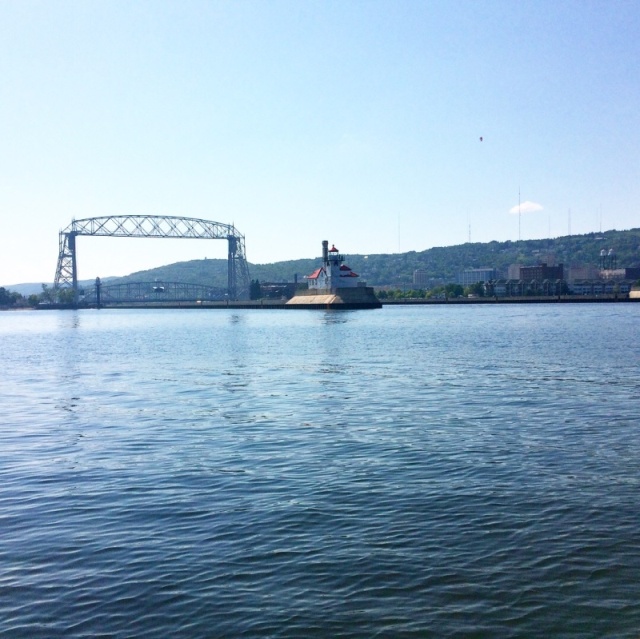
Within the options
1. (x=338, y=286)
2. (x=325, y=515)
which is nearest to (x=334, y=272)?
(x=338, y=286)

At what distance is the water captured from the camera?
8.20 meters

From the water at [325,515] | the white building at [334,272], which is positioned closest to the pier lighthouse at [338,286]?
the white building at [334,272]

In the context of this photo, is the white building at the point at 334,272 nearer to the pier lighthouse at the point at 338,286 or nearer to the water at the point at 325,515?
the pier lighthouse at the point at 338,286

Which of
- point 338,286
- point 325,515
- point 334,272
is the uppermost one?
point 334,272

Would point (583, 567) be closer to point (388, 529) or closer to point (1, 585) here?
point (388, 529)

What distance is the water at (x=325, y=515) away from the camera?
820cm

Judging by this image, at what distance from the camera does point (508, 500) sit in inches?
478

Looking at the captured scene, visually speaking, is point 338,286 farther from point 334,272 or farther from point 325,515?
point 325,515

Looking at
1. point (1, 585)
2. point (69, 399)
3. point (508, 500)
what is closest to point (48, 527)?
point (1, 585)

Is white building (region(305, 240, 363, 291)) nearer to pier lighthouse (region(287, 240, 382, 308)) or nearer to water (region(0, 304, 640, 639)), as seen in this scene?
pier lighthouse (region(287, 240, 382, 308))

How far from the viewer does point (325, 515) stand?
37.8 feet

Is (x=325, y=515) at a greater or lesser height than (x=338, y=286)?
lesser

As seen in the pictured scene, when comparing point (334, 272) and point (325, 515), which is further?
point (334, 272)

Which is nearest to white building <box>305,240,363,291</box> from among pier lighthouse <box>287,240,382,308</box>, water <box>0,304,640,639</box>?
pier lighthouse <box>287,240,382,308</box>
